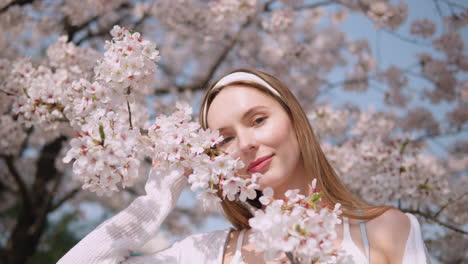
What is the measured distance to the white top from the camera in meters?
1.59

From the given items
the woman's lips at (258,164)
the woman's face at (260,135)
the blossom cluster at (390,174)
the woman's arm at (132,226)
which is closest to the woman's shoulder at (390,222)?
the woman's face at (260,135)

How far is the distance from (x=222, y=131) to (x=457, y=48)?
4.43 m

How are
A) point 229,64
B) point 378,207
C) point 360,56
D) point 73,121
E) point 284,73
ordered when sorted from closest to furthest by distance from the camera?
1. point 378,207
2. point 73,121
3. point 284,73
4. point 229,64
5. point 360,56

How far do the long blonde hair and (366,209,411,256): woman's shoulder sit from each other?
6 centimetres

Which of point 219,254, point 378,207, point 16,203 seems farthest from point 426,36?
point 16,203

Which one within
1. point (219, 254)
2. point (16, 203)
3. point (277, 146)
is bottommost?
point (16, 203)

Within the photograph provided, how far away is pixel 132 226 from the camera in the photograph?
5.57 ft

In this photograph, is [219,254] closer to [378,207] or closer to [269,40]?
[378,207]

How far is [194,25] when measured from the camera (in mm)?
4980

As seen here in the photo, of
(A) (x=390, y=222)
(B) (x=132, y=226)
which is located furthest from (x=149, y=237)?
(A) (x=390, y=222)

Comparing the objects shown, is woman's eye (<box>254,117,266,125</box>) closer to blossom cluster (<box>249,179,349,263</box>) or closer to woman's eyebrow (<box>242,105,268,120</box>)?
woman's eyebrow (<box>242,105,268,120</box>)

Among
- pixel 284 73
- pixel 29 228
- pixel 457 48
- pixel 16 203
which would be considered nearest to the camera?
pixel 29 228

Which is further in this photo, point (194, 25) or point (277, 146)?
point (194, 25)

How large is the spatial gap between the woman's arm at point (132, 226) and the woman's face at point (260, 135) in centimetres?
29
